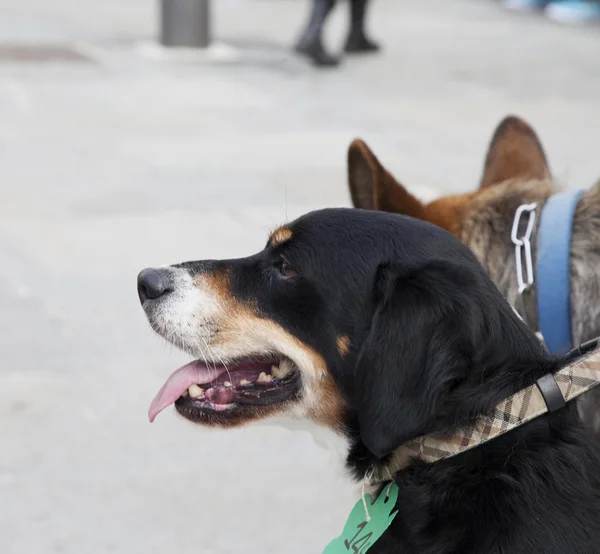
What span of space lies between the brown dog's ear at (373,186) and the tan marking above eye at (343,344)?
0.87 metres

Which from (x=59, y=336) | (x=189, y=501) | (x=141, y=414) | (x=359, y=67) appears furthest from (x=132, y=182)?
(x=359, y=67)

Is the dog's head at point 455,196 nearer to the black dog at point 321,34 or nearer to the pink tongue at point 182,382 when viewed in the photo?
the pink tongue at point 182,382

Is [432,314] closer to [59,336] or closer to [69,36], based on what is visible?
[59,336]

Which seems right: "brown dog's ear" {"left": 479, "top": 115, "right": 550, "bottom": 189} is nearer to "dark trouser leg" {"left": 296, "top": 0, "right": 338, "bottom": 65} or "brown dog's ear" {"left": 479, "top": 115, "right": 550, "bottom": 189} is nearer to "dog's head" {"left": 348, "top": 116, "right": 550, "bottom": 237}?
"dog's head" {"left": 348, "top": 116, "right": 550, "bottom": 237}

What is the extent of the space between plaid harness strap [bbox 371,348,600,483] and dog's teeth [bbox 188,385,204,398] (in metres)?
0.66

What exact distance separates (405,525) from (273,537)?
4.51 feet

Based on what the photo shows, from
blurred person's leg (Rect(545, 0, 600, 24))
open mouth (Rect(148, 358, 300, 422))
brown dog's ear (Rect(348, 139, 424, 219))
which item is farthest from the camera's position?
blurred person's leg (Rect(545, 0, 600, 24))

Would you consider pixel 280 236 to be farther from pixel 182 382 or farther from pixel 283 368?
pixel 182 382

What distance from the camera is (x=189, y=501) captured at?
411 cm

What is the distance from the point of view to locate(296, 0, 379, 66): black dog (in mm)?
11492

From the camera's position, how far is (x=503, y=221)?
3.67 meters

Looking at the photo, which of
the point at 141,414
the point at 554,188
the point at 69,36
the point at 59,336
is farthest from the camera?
the point at 69,36

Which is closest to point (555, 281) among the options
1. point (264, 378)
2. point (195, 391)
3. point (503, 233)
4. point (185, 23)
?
point (503, 233)

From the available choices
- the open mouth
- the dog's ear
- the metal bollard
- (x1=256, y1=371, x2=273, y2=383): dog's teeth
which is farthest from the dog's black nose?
the metal bollard
